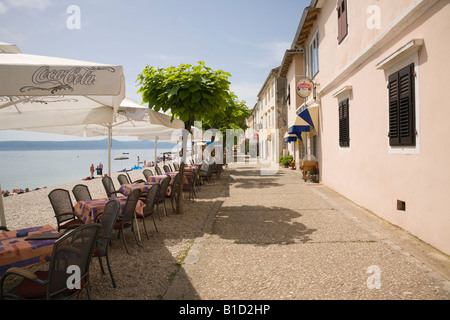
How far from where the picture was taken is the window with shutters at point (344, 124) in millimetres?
8836

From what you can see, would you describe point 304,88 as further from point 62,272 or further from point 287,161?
point 62,272

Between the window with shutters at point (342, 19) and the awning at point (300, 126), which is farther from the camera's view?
the awning at point (300, 126)

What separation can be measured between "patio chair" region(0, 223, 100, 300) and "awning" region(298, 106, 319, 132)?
1118cm

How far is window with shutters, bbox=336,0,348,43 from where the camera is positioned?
875 centimetres

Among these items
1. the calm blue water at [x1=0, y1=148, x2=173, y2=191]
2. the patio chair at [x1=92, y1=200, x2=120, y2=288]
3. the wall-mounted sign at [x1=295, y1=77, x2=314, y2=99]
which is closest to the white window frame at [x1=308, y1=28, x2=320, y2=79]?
the wall-mounted sign at [x1=295, y1=77, x2=314, y2=99]

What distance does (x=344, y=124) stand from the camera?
9.13m

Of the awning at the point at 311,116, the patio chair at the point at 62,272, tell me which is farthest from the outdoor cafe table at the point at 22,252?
the awning at the point at 311,116

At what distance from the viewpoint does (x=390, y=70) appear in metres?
5.91

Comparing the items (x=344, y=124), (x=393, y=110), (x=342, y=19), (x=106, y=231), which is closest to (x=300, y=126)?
(x=344, y=124)

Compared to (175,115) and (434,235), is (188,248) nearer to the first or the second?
(175,115)

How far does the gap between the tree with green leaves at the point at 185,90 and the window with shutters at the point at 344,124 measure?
4.00 meters

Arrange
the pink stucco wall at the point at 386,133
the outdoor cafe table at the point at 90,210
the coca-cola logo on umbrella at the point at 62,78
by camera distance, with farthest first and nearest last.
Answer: the outdoor cafe table at the point at 90,210 → the pink stucco wall at the point at 386,133 → the coca-cola logo on umbrella at the point at 62,78

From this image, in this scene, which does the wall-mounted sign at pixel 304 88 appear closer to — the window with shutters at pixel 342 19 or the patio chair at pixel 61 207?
the window with shutters at pixel 342 19

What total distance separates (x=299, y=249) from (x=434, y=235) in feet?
6.72
